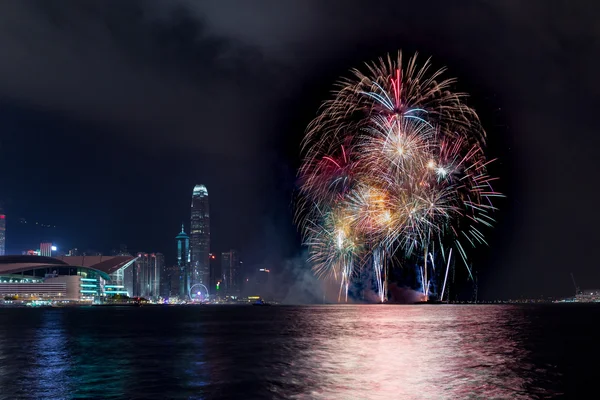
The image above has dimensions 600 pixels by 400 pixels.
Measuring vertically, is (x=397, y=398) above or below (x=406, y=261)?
below

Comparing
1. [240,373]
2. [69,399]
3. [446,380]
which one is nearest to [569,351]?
[446,380]

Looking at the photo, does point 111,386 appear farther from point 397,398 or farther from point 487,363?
point 487,363

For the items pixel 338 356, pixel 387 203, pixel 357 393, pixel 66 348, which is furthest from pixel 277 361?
pixel 387 203

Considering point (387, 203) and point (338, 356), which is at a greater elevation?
point (387, 203)

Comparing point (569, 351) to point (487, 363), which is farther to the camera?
point (569, 351)

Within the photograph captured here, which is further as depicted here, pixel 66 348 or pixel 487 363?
pixel 66 348

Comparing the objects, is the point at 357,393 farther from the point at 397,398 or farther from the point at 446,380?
the point at 446,380

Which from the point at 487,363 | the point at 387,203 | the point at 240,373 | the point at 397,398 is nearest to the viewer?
the point at 397,398

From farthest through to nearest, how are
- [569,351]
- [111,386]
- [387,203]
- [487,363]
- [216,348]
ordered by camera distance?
[387,203] → [216,348] → [569,351] → [487,363] → [111,386]

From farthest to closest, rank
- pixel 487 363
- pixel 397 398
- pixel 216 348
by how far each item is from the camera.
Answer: pixel 216 348, pixel 487 363, pixel 397 398
